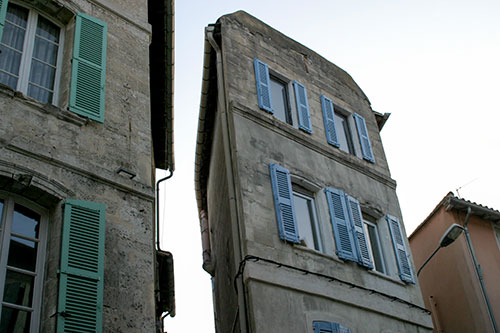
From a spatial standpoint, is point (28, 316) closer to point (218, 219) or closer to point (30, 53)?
point (30, 53)

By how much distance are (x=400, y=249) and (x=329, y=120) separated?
2.98 metres

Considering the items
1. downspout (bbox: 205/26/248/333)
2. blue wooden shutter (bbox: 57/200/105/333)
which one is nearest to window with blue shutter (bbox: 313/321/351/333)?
downspout (bbox: 205/26/248/333)

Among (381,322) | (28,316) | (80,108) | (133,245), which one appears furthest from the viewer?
(381,322)

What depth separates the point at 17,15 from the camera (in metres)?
7.84

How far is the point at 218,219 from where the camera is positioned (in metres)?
13.5

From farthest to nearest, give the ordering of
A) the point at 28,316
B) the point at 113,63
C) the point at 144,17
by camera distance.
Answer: the point at 144,17
the point at 113,63
the point at 28,316

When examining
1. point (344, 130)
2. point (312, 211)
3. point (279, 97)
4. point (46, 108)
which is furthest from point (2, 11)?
point (344, 130)

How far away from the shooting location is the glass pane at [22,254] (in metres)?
5.95

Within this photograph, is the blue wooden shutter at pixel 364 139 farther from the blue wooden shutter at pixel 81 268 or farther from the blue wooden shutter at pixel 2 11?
the blue wooden shutter at pixel 2 11

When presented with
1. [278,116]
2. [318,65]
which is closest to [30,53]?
[278,116]

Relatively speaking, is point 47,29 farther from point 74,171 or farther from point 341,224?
point 341,224

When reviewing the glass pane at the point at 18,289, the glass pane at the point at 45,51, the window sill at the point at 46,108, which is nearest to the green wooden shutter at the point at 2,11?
the glass pane at the point at 45,51

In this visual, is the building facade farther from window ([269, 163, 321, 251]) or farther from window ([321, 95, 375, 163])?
window ([269, 163, 321, 251])

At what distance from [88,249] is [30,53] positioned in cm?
281
